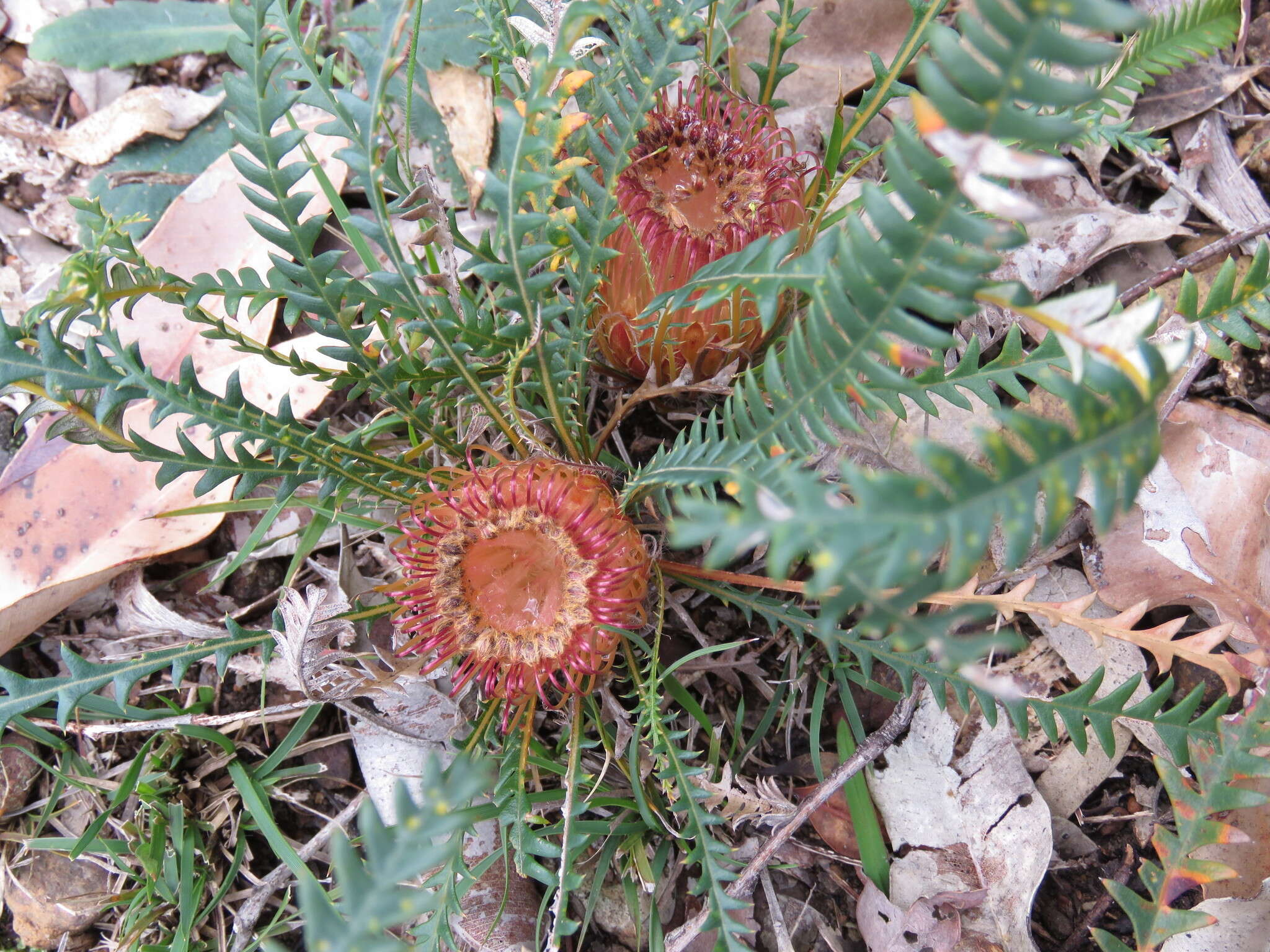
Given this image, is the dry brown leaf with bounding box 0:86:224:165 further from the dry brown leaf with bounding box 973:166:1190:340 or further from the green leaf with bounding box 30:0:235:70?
the dry brown leaf with bounding box 973:166:1190:340

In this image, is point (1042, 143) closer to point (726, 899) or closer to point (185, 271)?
point (726, 899)

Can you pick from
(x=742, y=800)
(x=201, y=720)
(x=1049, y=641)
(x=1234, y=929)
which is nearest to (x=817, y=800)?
(x=742, y=800)

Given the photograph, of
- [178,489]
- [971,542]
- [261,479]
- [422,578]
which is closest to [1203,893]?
[971,542]

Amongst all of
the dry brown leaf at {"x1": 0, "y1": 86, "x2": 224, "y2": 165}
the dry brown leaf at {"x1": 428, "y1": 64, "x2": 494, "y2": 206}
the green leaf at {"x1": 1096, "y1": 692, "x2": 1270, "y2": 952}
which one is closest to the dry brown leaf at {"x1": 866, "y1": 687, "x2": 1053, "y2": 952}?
the green leaf at {"x1": 1096, "y1": 692, "x2": 1270, "y2": 952}

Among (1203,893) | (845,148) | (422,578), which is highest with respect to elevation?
(845,148)

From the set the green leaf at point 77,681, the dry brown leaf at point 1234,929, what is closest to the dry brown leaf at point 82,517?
the green leaf at point 77,681

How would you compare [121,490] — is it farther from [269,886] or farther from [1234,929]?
[1234,929]
